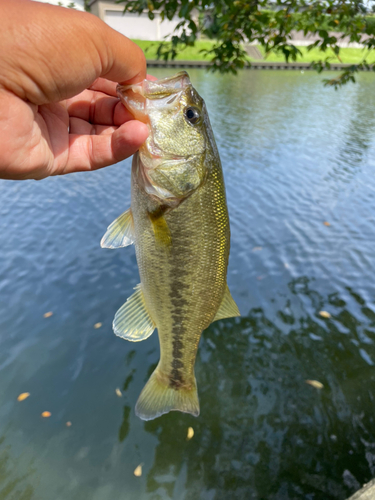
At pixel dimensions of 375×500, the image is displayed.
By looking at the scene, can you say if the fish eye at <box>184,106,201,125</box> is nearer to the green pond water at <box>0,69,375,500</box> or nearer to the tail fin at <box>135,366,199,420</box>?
the tail fin at <box>135,366,199,420</box>

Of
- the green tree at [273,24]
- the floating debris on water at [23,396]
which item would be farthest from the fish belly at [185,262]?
the green tree at [273,24]

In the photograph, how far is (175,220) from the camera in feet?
7.66

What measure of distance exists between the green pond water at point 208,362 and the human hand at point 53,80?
12.4 ft

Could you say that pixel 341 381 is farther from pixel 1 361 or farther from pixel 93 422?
pixel 1 361

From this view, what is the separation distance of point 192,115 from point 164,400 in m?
2.30

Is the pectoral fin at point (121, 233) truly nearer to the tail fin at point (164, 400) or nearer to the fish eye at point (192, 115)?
the fish eye at point (192, 115)

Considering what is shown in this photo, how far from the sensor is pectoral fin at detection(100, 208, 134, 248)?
2.55 m

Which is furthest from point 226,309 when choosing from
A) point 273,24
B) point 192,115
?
point 273,24

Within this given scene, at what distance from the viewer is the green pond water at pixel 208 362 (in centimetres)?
426

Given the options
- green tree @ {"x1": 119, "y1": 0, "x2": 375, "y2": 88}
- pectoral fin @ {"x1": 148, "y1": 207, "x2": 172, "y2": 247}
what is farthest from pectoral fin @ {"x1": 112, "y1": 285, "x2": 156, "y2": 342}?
green tree @ {"x1": 119, "y1": 0, "x2": 375, "y2": 88}

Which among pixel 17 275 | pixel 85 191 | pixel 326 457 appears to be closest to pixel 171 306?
pixel 326 457

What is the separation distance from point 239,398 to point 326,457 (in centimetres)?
132

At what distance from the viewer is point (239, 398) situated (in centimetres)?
516

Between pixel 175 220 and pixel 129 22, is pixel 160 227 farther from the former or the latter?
pixel 129 22
